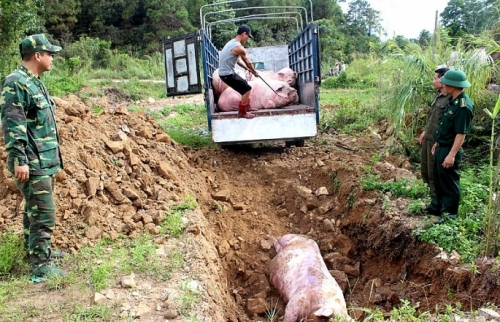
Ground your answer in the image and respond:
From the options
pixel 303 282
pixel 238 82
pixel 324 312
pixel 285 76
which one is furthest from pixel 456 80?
pixel 285 76

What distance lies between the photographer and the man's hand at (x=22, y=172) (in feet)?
10.1

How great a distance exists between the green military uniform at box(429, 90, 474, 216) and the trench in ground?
45cm

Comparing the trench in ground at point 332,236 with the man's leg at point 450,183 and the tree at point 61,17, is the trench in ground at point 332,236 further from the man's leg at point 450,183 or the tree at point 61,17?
the tree at point 61,17

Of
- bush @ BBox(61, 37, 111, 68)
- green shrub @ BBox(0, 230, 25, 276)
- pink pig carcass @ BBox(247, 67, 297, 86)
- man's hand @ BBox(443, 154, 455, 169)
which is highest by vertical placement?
bush @ BBox(61, 37, 111, 68)

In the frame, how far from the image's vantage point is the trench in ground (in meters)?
3.49

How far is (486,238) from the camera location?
3.40 metres

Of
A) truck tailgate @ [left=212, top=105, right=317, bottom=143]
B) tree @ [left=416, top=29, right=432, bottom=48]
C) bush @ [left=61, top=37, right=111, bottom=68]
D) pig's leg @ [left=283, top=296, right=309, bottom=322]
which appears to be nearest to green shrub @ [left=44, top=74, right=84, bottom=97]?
truck tailgate @ [left=212, top=105, right=317, bottom=143]

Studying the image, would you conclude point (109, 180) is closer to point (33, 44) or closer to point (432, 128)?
point (33, 44)

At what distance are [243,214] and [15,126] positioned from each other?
2655 millimetres

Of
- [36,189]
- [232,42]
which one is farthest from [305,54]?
[36,189]

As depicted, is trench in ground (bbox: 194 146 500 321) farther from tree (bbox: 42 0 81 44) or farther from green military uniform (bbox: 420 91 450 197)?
tree (bbox: 42 0 81 44)

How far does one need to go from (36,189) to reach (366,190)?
3.34 metres

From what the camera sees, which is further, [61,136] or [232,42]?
[232,42]

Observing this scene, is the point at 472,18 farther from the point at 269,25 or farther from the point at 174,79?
the point at 174,79
